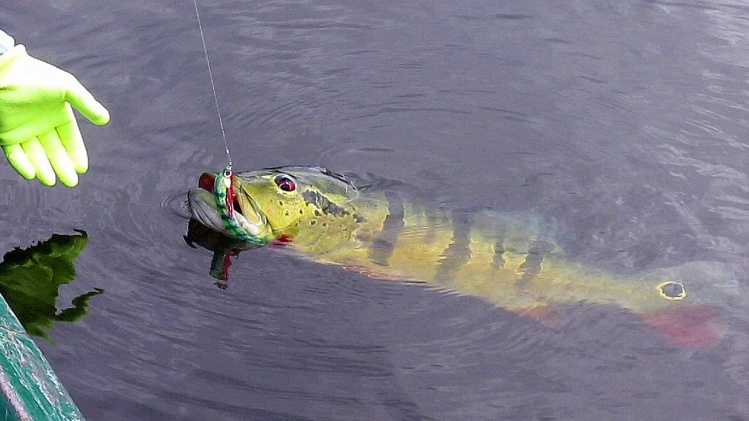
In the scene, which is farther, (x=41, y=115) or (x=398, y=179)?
(x=398, y=179)

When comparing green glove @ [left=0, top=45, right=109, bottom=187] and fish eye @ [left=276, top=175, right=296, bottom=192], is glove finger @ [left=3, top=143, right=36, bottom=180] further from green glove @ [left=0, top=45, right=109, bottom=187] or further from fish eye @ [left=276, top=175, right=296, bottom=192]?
fish eye @ [left=276, top=175, right=296, bottom=192]

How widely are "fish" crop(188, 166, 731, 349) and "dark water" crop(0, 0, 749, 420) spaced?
112mm

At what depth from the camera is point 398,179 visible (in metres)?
6.16

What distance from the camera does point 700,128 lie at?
6785mm

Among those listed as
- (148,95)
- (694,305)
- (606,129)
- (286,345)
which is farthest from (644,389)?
(148,95)

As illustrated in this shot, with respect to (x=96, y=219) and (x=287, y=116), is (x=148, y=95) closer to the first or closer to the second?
(x=287, y=116)

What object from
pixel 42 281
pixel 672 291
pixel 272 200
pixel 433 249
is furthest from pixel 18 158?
pixel 672 291

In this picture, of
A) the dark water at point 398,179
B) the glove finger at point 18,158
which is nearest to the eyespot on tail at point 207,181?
the dark water at point 398,179

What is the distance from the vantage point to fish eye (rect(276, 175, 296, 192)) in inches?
216

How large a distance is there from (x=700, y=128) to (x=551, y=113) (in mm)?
1078

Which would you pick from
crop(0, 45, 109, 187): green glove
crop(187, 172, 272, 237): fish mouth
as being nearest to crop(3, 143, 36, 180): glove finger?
crop(0, 45, 109, 187): green glove

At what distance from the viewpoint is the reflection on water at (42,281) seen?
4.86 metres

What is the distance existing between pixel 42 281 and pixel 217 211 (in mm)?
1019

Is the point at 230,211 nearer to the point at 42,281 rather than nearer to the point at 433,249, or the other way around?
the point at 42,281
